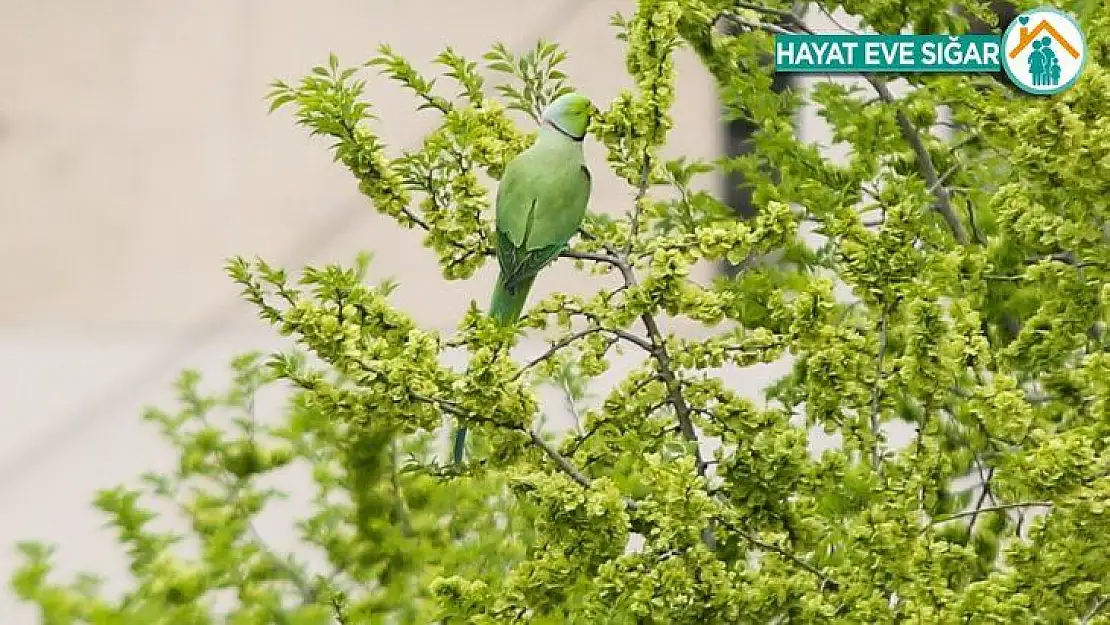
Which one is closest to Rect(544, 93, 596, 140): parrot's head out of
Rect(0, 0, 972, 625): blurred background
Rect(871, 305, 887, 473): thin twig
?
Rect(871, 305, 887, 473): thin twig

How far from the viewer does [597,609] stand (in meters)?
0.63

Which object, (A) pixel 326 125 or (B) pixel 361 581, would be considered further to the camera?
(B) pixel 361 581

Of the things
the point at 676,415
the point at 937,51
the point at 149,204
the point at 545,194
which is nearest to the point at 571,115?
the point at 545,194

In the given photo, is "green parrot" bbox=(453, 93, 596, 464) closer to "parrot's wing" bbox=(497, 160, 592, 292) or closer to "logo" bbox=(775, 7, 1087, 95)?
"parrot's wing" bbox=(497, 160, 592, 292)

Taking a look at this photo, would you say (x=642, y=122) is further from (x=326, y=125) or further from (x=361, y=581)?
(x=361, y=581)

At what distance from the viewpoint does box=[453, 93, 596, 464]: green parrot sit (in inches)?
25.5

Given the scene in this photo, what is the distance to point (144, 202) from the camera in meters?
1.62

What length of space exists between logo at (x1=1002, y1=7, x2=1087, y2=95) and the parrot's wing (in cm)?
25

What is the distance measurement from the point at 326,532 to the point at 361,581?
4cm

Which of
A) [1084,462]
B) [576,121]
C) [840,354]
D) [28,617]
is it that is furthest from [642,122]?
[28,617]

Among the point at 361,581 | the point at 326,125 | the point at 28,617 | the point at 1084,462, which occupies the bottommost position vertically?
the point at 1084,462

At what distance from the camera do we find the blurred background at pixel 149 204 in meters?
1.58

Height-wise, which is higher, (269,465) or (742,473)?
(269,465)

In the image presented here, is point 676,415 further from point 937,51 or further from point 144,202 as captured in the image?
point 144,202
